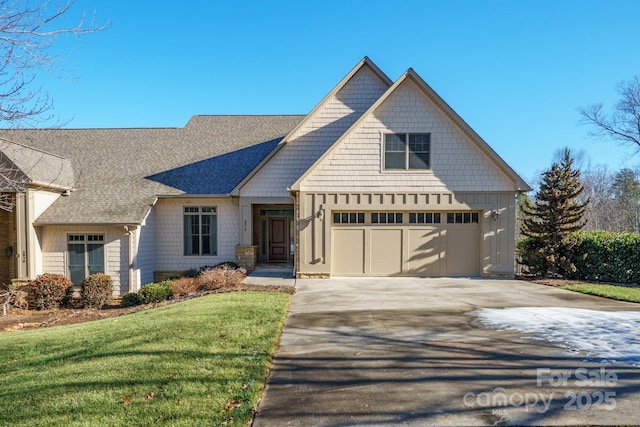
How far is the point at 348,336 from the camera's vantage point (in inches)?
249

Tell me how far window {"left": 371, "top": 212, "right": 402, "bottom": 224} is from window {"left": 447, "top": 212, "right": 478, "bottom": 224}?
1.86m

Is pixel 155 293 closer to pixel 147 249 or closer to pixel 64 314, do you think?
pixel 64 314

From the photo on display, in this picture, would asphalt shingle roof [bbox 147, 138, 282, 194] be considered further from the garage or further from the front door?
the garage

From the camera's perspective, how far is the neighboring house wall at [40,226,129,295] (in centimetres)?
1420

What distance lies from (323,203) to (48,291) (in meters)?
10.2

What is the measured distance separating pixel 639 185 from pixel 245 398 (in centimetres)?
5244

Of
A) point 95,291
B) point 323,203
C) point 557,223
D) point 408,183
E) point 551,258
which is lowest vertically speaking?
point 95,291

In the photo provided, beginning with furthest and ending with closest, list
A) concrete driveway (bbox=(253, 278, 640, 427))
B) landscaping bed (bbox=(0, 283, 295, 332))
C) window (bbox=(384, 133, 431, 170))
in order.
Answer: window (bbox=(384, 133, 431, 170)), landscaping bed (bbox=(0, 283, 295, 332)), concrete driveway (bbox=(253, 278, 640, 427))

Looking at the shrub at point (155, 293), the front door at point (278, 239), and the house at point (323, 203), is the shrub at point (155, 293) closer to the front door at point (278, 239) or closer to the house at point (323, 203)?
the house at point (323, 203)

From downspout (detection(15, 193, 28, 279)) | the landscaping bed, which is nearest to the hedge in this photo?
the landscaping bed

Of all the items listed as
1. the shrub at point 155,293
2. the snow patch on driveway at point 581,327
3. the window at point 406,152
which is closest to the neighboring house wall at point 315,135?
the window at point 406,152

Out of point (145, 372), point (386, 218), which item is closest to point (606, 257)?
point (386, 218)

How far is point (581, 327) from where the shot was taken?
6723mm

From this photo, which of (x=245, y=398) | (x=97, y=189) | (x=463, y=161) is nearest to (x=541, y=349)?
(x=245, y=398)
